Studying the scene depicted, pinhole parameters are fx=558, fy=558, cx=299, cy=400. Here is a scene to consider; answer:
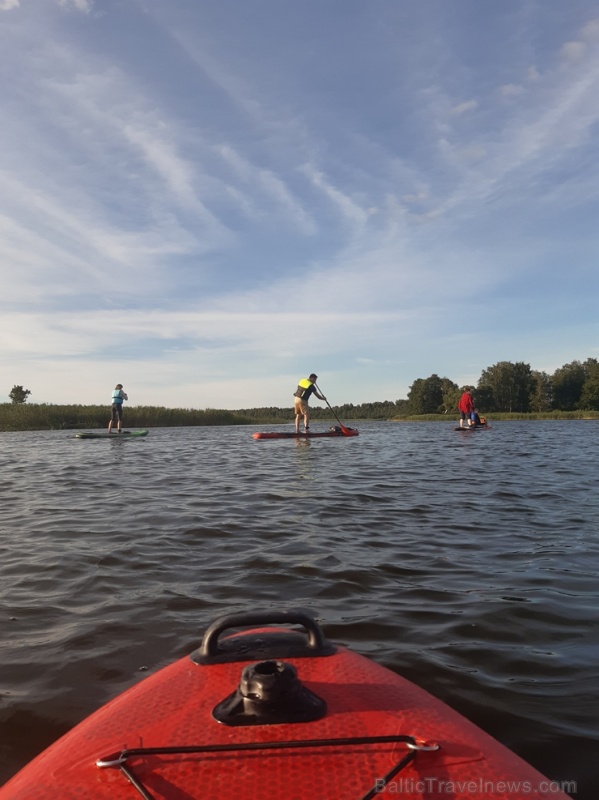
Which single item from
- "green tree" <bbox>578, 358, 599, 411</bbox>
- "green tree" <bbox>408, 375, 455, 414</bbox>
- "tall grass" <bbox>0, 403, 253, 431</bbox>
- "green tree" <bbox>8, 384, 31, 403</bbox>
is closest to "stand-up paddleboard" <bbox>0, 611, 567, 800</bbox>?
"tall grass" <bbox>0, 403, 253, 431</bbox>

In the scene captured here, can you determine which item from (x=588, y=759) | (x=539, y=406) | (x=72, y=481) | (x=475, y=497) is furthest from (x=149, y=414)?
(x=539, y=406)

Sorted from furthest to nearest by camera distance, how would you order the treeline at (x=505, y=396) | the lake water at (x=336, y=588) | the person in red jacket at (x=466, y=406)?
1. the treeline at (x=505, y=396)
2. the person in red jacket at (x=466, y=406)
3. the lake water at (x=336, y=588)

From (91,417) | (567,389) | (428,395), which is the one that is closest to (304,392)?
(91,417)

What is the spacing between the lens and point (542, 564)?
4684 mm

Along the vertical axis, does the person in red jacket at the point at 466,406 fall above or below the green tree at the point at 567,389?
below

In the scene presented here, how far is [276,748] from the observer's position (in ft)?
4.83

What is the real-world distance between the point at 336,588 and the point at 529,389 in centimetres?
10073

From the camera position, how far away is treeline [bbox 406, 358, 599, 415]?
91938mm

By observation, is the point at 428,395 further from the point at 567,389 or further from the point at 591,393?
the point at 591,393

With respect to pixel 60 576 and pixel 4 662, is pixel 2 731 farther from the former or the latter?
pixel 60 576

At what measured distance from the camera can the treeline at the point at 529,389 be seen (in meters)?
91.9

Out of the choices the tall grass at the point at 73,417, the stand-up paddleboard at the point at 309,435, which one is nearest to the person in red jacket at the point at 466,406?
the stand-up paddleboard at the point at 309,435

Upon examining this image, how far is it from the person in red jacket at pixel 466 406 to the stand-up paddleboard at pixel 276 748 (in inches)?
1041

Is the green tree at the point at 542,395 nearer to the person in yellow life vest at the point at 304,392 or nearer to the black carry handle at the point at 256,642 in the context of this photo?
the person in yellow life vest at the point at 304,392
